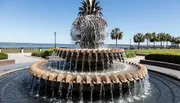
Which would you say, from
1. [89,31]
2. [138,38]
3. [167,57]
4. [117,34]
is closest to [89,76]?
[89,31]

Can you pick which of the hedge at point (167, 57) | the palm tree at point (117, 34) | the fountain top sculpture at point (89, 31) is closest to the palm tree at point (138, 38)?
the palm tree at point (117, 34)

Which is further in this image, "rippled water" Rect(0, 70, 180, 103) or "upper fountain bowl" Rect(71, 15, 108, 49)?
"upper fountain bowl" Rect(71, 15, 108, 49)

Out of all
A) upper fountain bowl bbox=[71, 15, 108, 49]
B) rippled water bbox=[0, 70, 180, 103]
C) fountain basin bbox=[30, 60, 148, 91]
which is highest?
upper fountain bowl bbox=[71, 15, 108, 49]

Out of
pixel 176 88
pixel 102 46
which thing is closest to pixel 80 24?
pixel 102 46

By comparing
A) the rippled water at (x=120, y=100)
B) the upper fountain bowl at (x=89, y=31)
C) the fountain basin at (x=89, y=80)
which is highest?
the upper fountain bowl at (x=89, y=31)

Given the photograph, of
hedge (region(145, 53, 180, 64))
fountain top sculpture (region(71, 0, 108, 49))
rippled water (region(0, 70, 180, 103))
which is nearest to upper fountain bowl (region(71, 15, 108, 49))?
fountain top sculpture (region(71, 0, 108, 49))

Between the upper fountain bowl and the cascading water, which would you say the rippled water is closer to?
the cascading water

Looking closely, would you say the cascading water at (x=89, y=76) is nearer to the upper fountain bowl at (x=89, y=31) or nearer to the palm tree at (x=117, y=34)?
the upper fountain bowl at (x=89, y=31)

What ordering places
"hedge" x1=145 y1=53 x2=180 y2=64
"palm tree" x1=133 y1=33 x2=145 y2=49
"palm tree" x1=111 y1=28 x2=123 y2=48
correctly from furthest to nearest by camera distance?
"palm tree" x1=133 y1=33 x2=145 y2=49 < "palm tree" x1=111 y1=28 x2=123 y2=48 < "hedge" x1=145 y1=53 x2=180 y2=64

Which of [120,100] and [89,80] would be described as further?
[120,100]

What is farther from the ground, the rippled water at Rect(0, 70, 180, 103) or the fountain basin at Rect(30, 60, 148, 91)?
the fountain basin at Rect(30, 60, 148, 91)

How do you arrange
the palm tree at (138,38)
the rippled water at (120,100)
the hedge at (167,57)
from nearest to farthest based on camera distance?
the rippled water at (120,100) → the hedge at (167,57) → the palm tree at (138,38)

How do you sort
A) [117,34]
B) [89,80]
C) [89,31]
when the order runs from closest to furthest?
[89,80], [89,31], [117,34]

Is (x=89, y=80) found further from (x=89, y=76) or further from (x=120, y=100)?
(x=120, y=100)
